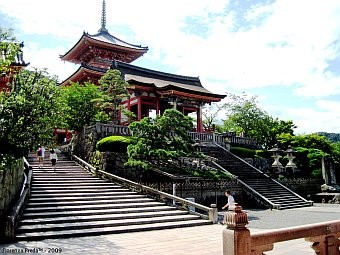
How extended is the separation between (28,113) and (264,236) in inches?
334

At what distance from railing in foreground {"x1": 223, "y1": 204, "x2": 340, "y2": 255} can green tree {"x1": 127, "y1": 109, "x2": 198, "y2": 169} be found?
11.7m

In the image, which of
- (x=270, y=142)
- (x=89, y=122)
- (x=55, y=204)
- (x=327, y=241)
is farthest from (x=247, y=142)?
(x=327, y=241)

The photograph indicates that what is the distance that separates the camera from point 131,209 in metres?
13.6

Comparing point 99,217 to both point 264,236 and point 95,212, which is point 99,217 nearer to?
point 95,212

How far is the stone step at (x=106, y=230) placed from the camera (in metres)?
10.1

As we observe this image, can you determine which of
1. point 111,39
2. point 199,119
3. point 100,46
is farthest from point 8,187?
point 111,39

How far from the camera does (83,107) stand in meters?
24.3

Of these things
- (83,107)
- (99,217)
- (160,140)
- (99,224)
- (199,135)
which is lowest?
(99,224)

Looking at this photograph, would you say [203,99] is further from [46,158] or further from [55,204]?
[55,204]

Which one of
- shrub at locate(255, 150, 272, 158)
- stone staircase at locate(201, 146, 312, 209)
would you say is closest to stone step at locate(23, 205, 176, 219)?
stone staircase at locate(201, 146, 312, 209)

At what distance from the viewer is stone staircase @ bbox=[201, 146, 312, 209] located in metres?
20.1

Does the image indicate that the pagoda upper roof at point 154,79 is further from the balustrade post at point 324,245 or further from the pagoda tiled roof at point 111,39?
the balustrade post at point 324,245

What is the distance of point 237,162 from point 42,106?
16.7m

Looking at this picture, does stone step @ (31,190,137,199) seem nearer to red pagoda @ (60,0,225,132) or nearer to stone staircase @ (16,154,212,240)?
stone staircase @ (16,154,212,240)
